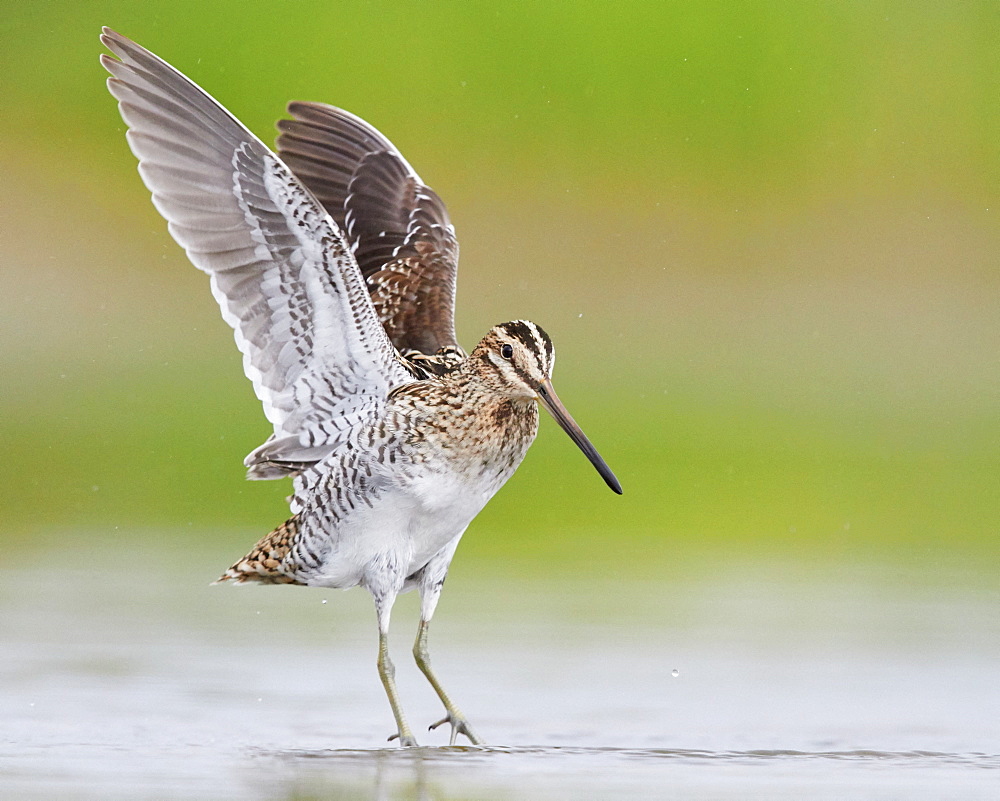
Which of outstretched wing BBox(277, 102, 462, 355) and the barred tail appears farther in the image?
outstretched wing BBox(277, 102, 462, 355)

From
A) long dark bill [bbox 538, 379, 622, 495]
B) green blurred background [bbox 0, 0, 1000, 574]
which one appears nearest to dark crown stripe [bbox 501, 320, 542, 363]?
long dark bill [bbox 538, 379, 622, 495]

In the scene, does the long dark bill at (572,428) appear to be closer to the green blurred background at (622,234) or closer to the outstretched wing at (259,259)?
the outstretched wing at (259,259)

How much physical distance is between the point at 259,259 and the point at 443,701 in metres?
1.62

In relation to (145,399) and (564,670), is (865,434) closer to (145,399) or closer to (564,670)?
(145,399)

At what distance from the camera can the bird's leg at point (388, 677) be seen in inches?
266

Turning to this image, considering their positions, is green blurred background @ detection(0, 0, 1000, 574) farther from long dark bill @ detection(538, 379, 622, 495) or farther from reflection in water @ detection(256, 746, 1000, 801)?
reflection in water @ detection(256, 746, 1000, 801)

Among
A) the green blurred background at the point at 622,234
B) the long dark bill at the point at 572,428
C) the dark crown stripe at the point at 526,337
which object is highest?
the dark crown stripe at the point at 526,337

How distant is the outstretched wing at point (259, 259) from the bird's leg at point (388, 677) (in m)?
0.61

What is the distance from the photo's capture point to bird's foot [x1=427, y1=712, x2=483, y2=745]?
6781mm

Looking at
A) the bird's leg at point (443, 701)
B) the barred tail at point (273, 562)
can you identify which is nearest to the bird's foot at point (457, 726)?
the bird's leg at point (443, 701)

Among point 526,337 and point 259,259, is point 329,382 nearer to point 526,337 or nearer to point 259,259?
point 259,259

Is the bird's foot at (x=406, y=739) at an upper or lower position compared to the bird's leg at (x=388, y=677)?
lower

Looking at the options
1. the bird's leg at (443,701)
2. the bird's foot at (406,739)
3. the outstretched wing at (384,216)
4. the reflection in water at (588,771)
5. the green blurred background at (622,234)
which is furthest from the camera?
the green blurred background at (622,234)

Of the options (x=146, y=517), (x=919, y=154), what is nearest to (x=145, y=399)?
(x=146, y=517)
